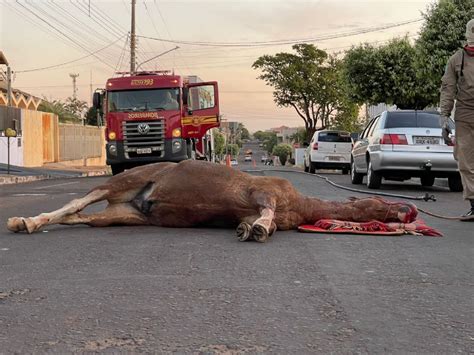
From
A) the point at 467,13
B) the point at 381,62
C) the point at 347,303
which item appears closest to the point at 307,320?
the point at 347,303

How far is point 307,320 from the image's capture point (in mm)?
3088

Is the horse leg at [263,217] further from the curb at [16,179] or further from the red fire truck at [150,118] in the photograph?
the curb at [16,179]


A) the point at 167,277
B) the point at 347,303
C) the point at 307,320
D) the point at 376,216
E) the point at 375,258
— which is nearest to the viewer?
the point at 307,320

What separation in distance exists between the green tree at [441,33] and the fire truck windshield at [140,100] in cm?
850

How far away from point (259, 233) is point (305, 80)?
48354mm

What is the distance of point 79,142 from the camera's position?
39.0 m

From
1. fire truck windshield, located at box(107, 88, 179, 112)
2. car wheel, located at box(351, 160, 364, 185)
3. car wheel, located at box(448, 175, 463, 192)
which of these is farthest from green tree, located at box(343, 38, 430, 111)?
car wheel, located at box(448, 175, 463, 192)

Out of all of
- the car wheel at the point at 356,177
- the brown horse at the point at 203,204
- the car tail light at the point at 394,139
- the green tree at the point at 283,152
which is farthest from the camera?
the green tree at the point at 283,152

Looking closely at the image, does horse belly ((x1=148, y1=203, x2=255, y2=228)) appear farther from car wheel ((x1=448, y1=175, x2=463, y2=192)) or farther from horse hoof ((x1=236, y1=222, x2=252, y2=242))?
car wheel ((x1=448, y1=175, x2=463, y2=192))

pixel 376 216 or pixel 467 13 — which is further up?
pixel 467 13

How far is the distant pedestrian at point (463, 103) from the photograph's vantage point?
7277 mm

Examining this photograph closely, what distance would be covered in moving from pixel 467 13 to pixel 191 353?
18545 millimetres

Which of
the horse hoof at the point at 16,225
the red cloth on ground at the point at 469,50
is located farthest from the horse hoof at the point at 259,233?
the red cloth on ground at the point at 469,50

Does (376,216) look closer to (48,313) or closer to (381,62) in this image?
(48,313)
